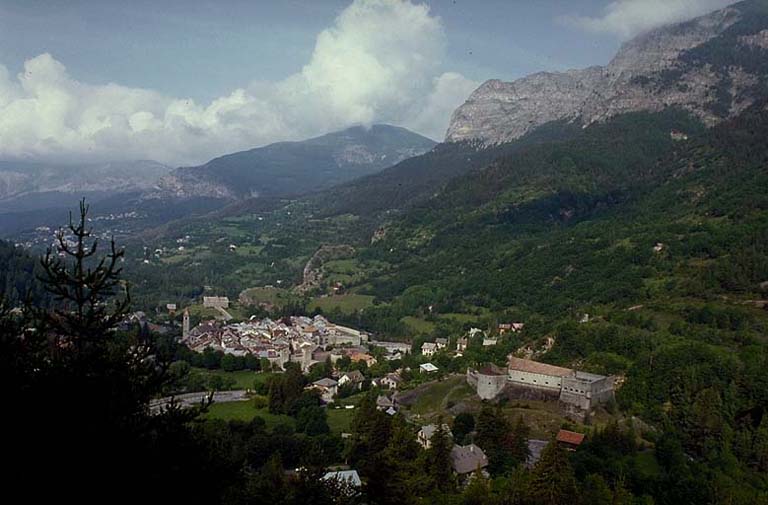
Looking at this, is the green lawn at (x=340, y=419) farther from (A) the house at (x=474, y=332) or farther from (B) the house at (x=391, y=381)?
(A) the house at (x=474, y=332)

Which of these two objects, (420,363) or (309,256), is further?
(309,256)

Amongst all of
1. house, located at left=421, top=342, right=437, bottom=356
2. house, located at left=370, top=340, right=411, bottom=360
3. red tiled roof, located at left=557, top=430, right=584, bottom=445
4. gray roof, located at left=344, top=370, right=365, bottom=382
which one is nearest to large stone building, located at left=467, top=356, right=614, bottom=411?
Result: red tiled roof, located at left=557, top=430, right=584, bottom=445

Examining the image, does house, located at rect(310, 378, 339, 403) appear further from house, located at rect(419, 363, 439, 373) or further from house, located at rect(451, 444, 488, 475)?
house, located at rect(451, 444, 488, 475)

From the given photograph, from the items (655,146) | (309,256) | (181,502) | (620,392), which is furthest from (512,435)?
(655,146)

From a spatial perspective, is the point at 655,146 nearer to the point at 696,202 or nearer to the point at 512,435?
the point at 696,202

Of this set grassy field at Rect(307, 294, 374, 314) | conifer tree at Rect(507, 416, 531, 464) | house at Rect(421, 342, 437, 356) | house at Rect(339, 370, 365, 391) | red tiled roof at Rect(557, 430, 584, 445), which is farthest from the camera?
grassy field at Rect(307, 294, 374, 314)

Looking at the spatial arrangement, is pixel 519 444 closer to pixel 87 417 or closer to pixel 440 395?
pixel 440 395
